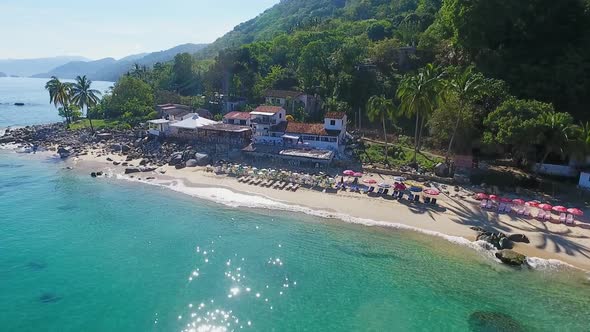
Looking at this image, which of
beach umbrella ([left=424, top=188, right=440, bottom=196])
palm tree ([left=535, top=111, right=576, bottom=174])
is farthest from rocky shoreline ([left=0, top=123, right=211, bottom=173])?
palm tree ([left=535, top=111, right=576, bottom=174])

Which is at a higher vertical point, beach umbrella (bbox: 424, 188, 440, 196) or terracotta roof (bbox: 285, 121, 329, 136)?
terracotta roof (bbox: 285, 121, 329, 136)

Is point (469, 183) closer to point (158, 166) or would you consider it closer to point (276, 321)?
point (276, 321)

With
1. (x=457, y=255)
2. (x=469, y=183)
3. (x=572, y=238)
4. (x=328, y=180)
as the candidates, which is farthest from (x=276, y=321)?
(x=469, y=183)

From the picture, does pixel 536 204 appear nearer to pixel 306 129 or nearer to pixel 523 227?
pixel 523 227

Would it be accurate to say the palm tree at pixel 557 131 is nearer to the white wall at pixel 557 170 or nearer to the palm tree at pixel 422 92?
the white wall at pixel 557 170

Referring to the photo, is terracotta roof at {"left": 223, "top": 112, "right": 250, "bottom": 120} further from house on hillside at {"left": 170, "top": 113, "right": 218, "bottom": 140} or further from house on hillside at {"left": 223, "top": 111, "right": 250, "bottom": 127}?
house on hillside at {"left": 170, "top": 113, "right": 218, "bottom": 140}

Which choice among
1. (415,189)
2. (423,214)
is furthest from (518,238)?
(415,189)

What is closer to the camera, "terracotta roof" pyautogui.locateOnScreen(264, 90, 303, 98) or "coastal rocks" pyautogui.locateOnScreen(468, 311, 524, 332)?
"coastal rocks" pyautogui.locateOnScreen(468, 311, 524, 332)
